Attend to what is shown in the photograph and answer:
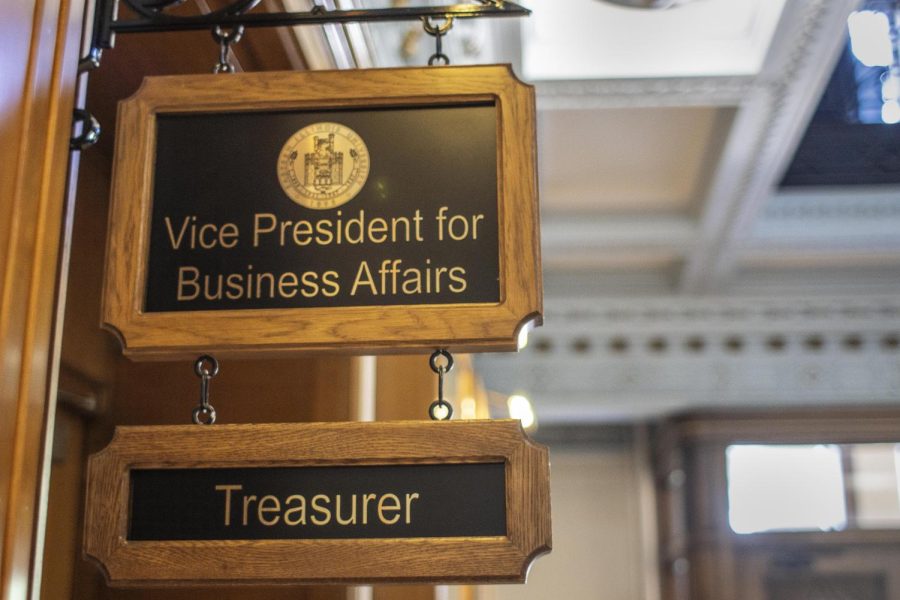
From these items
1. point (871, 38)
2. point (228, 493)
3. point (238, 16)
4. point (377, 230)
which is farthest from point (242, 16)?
point (871, 38)

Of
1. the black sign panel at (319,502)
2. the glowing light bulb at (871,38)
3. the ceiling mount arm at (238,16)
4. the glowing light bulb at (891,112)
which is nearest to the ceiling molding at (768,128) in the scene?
the glowing light bulb at (871,38)

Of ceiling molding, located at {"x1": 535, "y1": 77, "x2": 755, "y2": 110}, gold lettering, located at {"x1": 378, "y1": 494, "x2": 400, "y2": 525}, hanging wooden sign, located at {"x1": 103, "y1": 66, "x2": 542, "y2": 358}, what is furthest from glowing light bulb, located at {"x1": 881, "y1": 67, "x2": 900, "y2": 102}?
gold lettering, located at {"x1": 378, "y1": 494, "x2": 400, "y2": 525}

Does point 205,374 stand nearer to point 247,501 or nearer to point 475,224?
point 247,501

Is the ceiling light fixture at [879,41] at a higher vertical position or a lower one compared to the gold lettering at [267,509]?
higher

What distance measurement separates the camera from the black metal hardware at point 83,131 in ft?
4.24

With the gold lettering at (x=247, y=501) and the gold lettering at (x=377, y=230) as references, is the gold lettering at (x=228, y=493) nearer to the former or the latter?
the gold lettering at (x=247, y=501)

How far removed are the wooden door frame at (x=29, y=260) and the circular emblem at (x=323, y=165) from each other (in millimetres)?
259

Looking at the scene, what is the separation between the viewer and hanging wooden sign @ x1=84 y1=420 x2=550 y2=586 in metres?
1.21

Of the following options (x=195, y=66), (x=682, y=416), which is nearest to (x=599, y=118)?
(x=682, y=416)

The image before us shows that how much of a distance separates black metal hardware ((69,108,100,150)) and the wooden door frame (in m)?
0.05

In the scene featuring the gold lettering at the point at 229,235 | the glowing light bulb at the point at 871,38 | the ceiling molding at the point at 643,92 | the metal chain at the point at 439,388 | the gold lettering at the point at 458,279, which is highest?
the glowing light bulb at the point at 871,38

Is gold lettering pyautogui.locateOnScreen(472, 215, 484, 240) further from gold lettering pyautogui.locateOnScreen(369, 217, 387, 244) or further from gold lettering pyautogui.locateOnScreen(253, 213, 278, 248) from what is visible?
gold lettering pyautogui.locateOnScreen(253, 213, 278, 248)

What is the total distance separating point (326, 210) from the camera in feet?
4.33

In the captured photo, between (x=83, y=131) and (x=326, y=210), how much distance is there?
299mm
